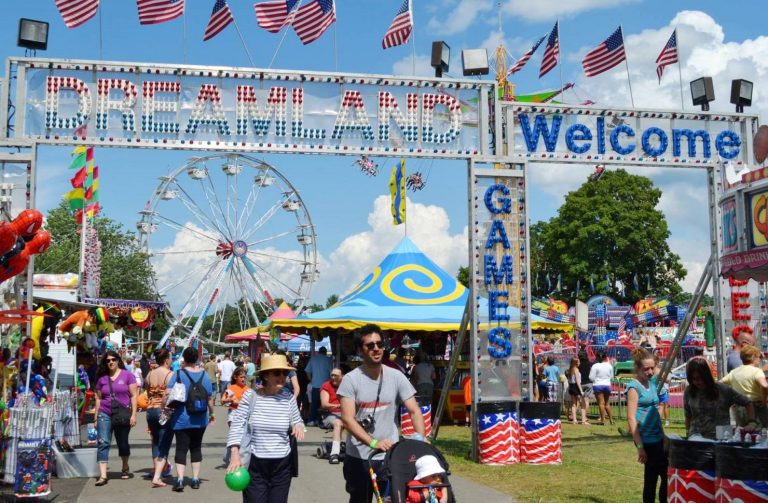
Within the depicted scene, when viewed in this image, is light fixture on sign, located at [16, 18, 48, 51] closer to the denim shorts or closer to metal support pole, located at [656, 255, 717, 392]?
metal support pole, located at [656, 255, 717, 392]

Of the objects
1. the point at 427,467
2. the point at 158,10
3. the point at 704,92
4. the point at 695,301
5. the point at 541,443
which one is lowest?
the point at 541,443

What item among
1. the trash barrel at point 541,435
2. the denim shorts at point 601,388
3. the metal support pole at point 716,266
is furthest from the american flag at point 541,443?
the denim shorts at point 601,388

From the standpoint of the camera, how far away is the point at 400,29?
563 inches

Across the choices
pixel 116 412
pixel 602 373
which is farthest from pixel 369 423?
pixel 602 373

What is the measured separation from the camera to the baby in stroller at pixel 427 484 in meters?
5.32

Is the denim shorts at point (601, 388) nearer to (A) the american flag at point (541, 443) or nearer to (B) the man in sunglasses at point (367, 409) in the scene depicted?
(A) the american flag at point (541, 443)

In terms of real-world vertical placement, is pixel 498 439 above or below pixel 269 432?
below

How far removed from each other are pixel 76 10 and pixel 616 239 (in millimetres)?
41916

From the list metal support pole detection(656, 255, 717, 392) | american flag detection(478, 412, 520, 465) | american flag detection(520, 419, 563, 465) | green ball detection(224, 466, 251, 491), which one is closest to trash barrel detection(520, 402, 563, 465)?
american flag detection(520, 419, 563, 465)

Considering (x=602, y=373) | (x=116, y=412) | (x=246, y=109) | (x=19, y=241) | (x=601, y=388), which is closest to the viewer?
(x=19, y=241)

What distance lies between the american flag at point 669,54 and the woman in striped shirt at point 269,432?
455 inches

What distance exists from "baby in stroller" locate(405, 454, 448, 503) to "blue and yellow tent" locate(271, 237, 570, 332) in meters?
13.2

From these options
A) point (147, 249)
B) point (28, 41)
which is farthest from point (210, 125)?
point (147, 249)

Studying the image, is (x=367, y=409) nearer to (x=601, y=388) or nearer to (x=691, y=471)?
(x=691, y=471)
